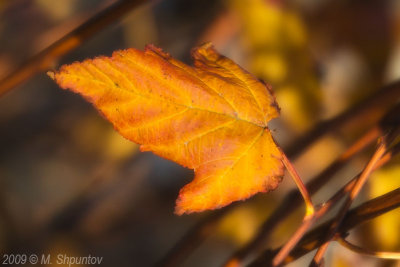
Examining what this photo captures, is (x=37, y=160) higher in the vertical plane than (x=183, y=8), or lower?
lower

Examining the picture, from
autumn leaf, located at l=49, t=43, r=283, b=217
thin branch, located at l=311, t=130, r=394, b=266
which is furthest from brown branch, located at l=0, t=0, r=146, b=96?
thin branch, located at l=311, t=130, r=394, b=266

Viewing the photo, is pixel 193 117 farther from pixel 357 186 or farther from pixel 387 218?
pixel 387 218

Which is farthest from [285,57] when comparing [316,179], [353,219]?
[353,219]

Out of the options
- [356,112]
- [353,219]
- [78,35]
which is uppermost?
[78,35]

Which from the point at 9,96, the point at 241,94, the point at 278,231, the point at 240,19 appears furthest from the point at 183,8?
the point at 241,94

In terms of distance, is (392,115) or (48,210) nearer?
(392,115)

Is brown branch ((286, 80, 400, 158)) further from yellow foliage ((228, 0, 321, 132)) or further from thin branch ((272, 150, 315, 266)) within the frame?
thin branch ((272, 150, 315, 266))

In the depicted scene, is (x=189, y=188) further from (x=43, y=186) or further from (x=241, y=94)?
(x=43, y=186)
